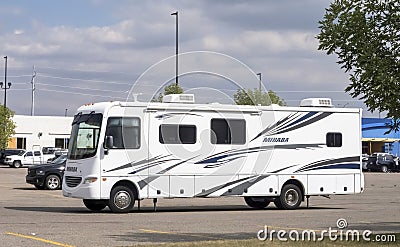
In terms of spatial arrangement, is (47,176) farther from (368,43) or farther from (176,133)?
(368,43)

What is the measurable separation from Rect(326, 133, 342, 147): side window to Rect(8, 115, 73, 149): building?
219 feet

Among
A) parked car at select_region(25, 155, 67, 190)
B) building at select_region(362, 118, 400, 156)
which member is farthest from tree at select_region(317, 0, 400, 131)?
building at select_region(362, 118, 400, 156)

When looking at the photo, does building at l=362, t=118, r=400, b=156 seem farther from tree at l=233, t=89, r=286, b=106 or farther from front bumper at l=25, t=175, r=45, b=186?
tree at l=233, t=89, r=286, b=106

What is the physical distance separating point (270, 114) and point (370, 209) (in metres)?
4.45

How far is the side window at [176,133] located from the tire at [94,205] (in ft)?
8.54

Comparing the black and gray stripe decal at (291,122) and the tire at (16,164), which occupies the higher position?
the black and gray stripe decal at (291,122)

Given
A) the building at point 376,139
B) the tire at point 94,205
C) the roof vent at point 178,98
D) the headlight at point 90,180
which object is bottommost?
the tire at point 94,205

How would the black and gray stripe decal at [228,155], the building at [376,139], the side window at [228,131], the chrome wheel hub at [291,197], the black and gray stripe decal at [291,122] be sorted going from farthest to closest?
the building at [376,139], the chrome wheel hub at [291,197], the black and gray stripe decal at [291,122], the side window at [228,131], the black and gray stripe decal at [228,155]

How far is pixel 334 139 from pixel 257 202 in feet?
10.6

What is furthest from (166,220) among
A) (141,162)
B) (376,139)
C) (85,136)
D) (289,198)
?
(376,139)

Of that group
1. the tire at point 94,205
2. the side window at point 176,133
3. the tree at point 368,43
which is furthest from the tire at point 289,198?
the tree at point 368,43

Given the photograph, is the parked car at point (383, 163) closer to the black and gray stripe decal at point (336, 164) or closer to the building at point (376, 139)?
the building at point (376, 139)

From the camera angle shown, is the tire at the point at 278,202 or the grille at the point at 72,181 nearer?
the grille at the point at 72,181

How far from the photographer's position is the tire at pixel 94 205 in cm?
2256
